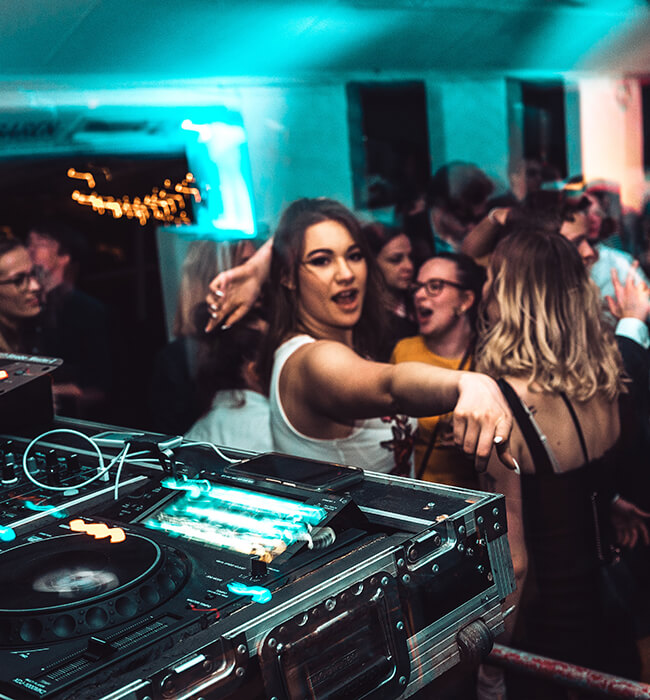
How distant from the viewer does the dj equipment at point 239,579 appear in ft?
3.30

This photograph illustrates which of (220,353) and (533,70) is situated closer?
(220,353)

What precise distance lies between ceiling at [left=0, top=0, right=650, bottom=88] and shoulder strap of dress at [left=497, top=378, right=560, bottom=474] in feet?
3.86

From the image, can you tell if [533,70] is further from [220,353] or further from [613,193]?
[220,353]

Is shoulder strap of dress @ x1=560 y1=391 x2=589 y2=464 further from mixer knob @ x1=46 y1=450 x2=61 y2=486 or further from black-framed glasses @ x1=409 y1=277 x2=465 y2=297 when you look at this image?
mixer knob @ x1=46 y1=450 x2=61 y2=486

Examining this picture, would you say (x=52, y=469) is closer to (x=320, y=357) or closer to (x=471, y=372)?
(x=320, y=357)

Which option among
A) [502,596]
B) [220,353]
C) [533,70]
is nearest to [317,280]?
[220,353]

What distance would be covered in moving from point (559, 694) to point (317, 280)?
1.51 meters

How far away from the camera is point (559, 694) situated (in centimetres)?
271

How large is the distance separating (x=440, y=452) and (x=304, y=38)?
4.51ft

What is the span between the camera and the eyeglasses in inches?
95.3

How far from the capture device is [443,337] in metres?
2.91

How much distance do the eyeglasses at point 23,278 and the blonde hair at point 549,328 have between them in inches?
54.5

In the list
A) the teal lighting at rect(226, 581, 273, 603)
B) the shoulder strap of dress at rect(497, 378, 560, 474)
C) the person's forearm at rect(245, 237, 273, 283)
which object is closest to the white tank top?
Result: the person's forearm at rect(245, 237, 273, 283)

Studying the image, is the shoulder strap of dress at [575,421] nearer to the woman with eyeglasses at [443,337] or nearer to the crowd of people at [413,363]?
the crowd of people at [413,363]
